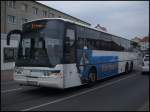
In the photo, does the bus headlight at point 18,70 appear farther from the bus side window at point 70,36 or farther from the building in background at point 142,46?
the building in background at point 142,46

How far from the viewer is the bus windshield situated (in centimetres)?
1141

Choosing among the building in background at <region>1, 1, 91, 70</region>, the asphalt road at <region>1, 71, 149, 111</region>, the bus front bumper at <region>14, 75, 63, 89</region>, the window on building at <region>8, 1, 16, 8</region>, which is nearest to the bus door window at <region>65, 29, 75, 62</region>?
the bus front bumper at <region>14, 75, 63, 89</region>

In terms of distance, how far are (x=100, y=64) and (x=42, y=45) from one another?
5182 millimetres

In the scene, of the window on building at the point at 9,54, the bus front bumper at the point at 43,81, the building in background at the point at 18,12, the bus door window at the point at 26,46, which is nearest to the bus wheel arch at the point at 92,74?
the bus front bumper at the point at 43,81

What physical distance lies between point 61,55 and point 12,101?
2650 millimetres

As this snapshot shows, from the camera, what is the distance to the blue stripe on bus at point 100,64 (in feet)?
43.9

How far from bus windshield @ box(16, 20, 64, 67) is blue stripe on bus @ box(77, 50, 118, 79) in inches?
69.2

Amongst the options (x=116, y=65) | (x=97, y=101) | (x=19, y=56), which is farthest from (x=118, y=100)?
(x=116, y=65)

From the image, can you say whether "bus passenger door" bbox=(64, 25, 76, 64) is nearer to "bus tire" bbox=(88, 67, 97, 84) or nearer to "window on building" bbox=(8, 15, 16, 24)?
"bus tire" bbox=(88, 67, 97, 84)

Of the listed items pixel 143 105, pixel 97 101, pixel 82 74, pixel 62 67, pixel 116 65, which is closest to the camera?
pixel 143 105

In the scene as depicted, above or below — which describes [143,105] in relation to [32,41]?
below

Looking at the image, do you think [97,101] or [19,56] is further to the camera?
[19,56]

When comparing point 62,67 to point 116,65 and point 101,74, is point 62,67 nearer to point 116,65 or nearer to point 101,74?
point 101,74

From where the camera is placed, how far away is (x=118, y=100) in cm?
1068
